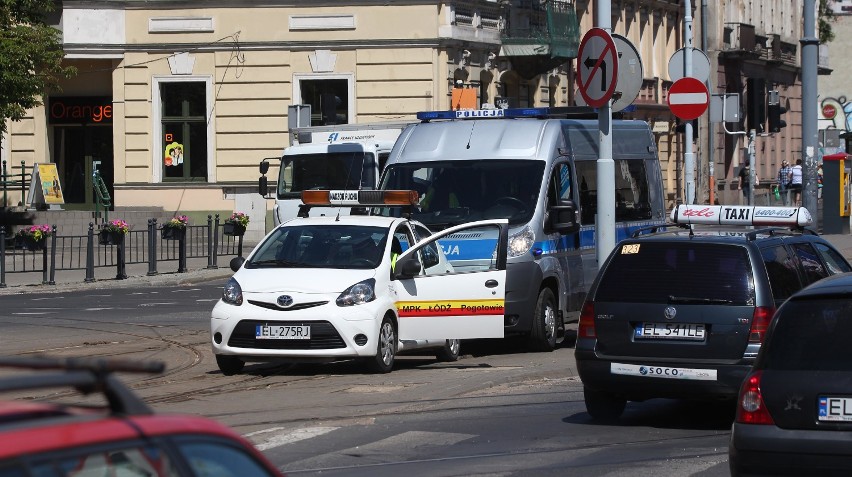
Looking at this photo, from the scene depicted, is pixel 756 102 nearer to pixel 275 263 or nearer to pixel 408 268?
pixel 408 268

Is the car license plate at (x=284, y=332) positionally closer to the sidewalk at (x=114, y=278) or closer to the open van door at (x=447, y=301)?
the open van door at (x=447, y=301)

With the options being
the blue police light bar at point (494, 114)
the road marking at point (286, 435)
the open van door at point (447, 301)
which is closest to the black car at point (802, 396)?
the road marking at point (286, 435)

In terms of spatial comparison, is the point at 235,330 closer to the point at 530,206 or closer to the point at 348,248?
the point at 348,248

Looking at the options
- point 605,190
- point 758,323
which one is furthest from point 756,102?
point 758,323

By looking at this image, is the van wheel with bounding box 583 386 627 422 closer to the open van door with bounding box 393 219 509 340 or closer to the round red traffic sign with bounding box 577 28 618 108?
the open van door with bounding box 393 219 509 340

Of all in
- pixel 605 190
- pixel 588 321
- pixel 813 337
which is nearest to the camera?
pixel 813 337

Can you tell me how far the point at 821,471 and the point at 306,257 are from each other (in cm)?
805

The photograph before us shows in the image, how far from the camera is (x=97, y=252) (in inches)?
1278

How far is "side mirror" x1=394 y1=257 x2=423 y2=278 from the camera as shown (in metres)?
14.1

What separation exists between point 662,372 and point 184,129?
30.7 metres

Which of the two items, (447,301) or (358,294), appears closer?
(358,294)

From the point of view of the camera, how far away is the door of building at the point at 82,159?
4106cm

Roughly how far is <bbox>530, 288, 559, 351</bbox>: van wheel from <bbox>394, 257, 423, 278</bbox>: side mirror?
2117 mm

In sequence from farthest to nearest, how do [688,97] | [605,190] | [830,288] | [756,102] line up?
[688,97] → [756,102] → [605,190] → [830,288]
